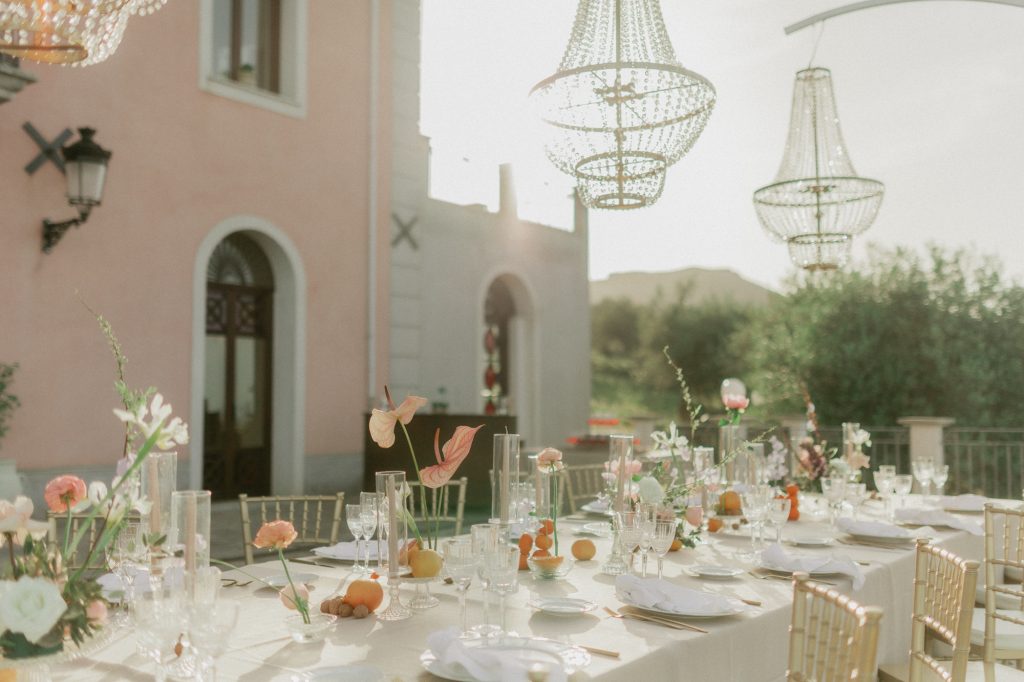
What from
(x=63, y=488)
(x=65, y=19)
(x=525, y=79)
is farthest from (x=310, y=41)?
(x=63, y=488)

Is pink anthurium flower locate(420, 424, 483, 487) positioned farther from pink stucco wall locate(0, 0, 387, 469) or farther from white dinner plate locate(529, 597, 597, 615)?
pink stucco wall locate(0, 0, 387, 469)

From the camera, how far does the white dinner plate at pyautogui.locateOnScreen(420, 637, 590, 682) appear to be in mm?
1511

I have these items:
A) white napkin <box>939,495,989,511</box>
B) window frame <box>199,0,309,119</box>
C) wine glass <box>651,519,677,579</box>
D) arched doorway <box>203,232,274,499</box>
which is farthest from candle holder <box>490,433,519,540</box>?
window frame <box>199,0,309,119</box>

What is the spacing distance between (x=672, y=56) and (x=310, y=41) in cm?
592

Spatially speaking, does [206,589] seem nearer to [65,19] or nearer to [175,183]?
[65,19]

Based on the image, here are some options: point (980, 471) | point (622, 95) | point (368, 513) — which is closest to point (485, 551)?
point (368, 513)

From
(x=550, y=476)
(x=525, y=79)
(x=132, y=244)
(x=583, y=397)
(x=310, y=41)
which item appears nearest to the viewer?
(x=550, y=476)

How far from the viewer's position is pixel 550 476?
9.20 ft

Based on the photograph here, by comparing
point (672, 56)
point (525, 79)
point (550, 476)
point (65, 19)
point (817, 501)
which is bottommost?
point (817, 501)

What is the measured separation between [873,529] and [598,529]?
40.0 inches

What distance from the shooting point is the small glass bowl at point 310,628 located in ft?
5.81

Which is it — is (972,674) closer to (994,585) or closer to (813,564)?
(994,585)

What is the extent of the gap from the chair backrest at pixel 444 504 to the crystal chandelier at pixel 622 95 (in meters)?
1.53

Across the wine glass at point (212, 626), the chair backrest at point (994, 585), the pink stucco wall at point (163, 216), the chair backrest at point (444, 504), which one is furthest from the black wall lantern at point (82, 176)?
the chair backrest at point (994, 585)
